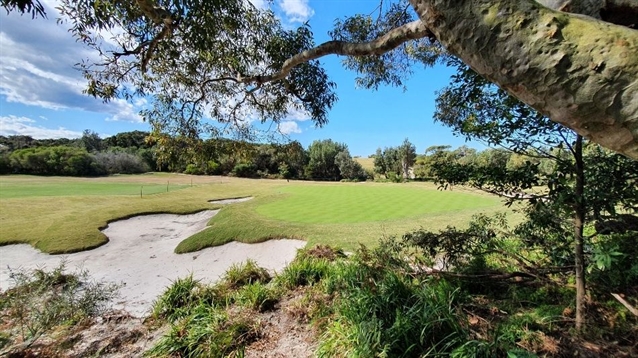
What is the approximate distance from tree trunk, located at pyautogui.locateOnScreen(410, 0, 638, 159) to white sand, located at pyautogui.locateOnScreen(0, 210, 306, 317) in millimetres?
6945

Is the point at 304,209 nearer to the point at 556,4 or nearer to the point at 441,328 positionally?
the point at 441,328

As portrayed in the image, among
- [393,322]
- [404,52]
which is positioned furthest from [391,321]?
[404,52]

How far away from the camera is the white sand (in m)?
7.86

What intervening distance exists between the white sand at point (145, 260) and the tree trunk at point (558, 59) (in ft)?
22.8

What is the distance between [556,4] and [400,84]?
14.8 feet

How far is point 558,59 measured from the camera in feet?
2.53

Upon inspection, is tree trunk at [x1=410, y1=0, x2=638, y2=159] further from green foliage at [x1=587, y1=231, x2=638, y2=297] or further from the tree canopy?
green foliage at [x1=587, y1=231, x2=638, y2=297]

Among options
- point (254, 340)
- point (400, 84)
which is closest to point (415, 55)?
point (400, 84)

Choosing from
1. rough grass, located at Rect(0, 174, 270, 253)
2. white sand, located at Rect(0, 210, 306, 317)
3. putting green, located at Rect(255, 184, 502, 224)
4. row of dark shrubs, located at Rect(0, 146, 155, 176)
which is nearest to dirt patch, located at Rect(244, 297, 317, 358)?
white sand, located at Rect(0, 210, 306, 317)

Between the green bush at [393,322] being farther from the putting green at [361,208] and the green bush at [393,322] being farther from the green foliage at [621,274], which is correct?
the putting green at [361,208]

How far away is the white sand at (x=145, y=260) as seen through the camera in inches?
309

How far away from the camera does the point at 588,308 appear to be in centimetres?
295

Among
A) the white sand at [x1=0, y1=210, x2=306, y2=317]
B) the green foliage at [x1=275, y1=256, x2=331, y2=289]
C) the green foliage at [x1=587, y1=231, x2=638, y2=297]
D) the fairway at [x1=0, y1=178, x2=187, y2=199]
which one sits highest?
the green foliage at [x1=587, y1=231, x2=638, y2=297]

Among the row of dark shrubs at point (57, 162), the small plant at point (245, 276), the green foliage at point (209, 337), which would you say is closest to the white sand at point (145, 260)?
the small plant at point (245, 276)
